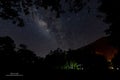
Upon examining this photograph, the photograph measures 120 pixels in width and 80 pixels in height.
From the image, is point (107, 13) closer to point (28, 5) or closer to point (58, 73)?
point (58, 73)

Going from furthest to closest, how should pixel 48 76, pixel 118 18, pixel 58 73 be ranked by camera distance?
1. pixel 118 18
2. pixel 58 73
3. pixel 48 76

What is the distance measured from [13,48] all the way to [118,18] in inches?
533

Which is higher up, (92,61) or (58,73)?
(92,61)

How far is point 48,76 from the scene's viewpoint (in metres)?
12.9

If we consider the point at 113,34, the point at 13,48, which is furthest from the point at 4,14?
the point at 113,34

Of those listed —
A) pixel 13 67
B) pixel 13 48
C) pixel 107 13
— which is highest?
pixel 107 13

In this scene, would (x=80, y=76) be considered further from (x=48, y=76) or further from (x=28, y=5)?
(x=28, y=5)

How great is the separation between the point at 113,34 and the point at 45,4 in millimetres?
14434

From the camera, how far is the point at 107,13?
22.3m

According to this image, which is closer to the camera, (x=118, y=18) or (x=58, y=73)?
(x=58, y=73)

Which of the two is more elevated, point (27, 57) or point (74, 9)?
point (74, 9)

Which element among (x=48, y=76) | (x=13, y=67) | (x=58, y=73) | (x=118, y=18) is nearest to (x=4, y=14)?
(x=13, y=67)

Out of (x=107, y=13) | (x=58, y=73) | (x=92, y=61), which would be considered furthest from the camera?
(x=107, y=13)

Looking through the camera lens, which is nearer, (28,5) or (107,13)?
(28,5)
